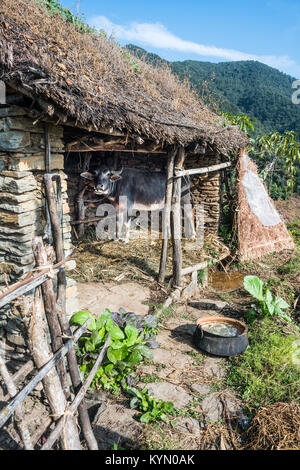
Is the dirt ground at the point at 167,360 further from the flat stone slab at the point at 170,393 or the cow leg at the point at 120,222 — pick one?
the cow leg at the point at 120,222

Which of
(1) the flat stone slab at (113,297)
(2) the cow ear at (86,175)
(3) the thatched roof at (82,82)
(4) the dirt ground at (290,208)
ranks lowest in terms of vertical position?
(1) the flat stone slab at (113,297)

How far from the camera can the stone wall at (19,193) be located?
143 inches

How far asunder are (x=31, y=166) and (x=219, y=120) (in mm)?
6569

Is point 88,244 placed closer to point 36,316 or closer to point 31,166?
point 31,166

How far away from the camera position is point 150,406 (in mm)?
3691

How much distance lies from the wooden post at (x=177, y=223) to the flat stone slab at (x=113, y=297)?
71 cm

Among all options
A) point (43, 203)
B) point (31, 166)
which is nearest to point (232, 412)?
point (43, 203)

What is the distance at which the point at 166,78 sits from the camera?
801 cm

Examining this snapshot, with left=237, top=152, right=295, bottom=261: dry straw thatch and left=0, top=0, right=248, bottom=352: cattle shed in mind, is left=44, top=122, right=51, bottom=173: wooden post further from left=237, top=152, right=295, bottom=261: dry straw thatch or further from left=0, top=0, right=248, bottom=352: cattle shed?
left=237, top=152, right=295, bottom=261: dry straw thatch

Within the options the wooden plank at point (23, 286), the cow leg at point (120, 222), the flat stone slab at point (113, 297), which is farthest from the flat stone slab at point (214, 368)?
the cow leg at point (120, 222)

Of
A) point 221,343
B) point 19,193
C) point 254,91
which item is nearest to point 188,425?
point 221,343

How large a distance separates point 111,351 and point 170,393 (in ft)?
2.97

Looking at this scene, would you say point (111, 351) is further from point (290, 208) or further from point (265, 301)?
point (290, 208)

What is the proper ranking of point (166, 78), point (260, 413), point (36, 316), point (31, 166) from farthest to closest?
point (166, 78) → point (31, 166) → point (260, 413) → point (36, 316)
